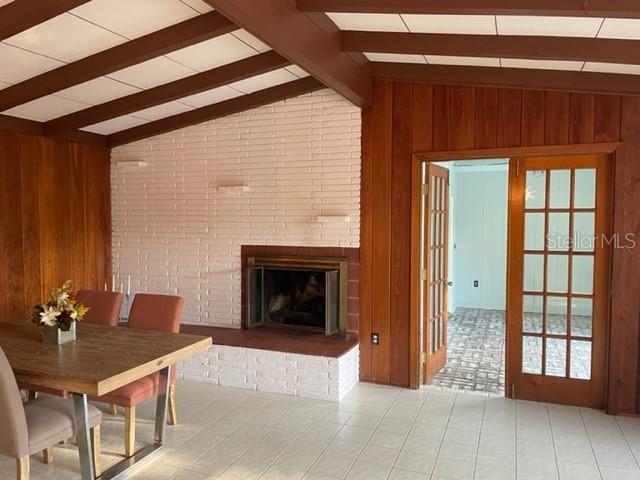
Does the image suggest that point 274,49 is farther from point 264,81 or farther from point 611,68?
point 611,68

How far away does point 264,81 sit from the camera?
13.5 ft

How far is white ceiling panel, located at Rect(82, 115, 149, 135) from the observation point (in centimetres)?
466

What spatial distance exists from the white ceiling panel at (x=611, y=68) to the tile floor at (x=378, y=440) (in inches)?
96.4

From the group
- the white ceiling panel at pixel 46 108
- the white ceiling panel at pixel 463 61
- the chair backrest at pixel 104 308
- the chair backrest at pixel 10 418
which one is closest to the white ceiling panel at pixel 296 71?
the white ceiling panel at pixel 463 61

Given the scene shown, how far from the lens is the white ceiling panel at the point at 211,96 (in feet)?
13.7

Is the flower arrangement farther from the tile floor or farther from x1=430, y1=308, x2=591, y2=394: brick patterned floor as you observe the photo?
x1=430, y1=308, x2=591, y2=394: brick patterned floor

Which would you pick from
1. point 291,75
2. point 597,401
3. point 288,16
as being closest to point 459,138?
point 291,75

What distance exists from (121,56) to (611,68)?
325 centimetres

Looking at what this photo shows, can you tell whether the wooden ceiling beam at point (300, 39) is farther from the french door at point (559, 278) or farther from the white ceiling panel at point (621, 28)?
the white ceiling panel at point (621, 28)

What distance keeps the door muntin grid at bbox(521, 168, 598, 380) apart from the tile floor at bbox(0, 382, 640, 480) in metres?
0.42

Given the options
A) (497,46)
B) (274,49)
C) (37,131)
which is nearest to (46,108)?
(37,131)

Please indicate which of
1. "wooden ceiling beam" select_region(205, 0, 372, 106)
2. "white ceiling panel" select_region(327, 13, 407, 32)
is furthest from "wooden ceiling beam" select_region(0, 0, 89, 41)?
"white ceiling panel" select_region(327, 13, 407, 32)

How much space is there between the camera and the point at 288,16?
264 centimetres

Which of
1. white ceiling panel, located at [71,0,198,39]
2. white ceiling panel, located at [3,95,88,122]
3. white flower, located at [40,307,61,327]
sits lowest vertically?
white flower, located at [40,307,61,327]
